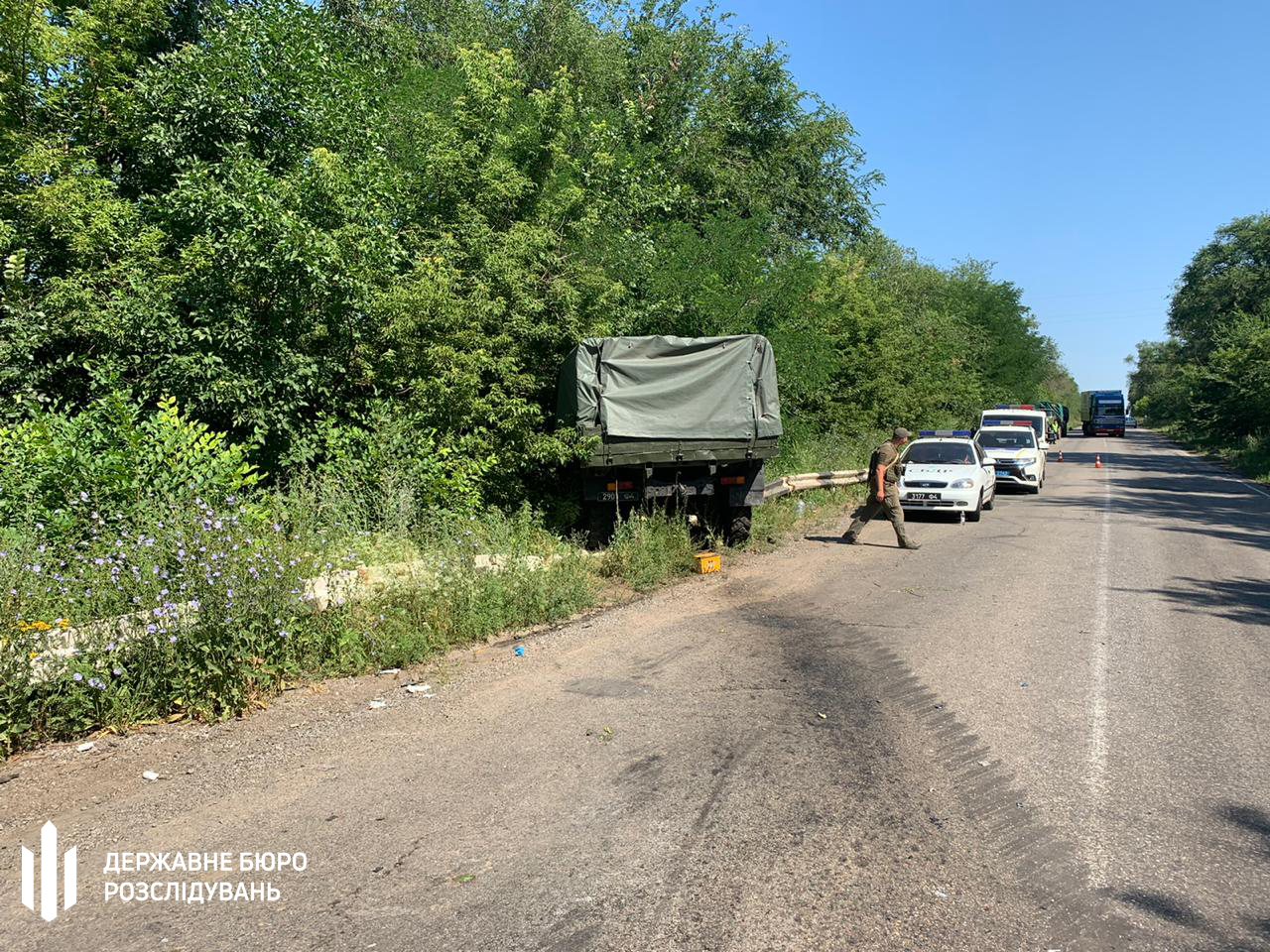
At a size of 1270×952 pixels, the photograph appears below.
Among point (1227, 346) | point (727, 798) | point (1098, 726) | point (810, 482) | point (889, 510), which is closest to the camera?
point (727, 798)

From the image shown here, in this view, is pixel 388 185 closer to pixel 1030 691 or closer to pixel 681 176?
pixel 1030 691

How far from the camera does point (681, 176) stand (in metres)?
24.3

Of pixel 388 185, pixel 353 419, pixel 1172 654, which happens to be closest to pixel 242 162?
pixel 388 185

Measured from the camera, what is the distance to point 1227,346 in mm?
45125

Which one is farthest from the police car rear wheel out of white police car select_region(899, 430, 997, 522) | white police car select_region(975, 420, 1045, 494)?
white police car select_region(975, 420, 1045, 494)

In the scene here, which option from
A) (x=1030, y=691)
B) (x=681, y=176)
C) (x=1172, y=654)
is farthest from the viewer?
(x=681, y=176)

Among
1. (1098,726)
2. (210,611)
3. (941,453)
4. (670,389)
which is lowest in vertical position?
(1098,726)

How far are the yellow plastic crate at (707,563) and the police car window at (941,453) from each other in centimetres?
811

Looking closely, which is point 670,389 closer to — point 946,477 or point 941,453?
point 946,477

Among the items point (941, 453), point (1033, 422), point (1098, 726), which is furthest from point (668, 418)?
point (1033, 422)

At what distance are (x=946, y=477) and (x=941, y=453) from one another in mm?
1190

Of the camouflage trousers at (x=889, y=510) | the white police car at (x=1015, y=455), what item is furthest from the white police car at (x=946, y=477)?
the white police car at (x=1015, y=455)

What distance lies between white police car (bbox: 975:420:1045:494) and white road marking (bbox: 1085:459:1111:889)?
1234 centimetres

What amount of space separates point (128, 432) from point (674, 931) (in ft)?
24.7
